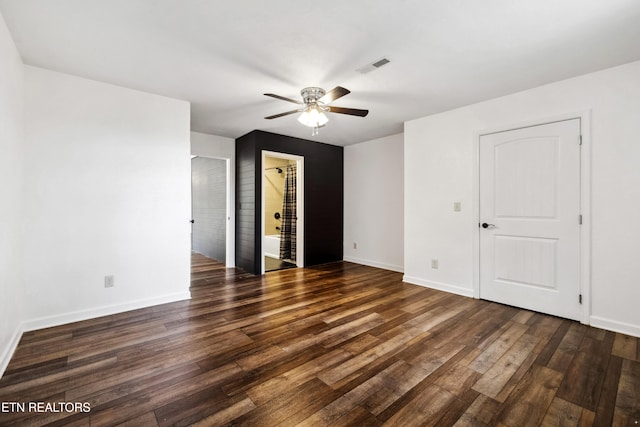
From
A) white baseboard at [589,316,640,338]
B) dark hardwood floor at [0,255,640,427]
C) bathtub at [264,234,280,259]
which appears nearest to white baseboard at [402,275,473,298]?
dark hardwood floor at [0,255,640,427]

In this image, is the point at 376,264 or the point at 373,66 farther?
the point at 376,264

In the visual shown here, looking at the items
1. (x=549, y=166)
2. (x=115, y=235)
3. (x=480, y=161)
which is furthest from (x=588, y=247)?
(x=115, y=235)

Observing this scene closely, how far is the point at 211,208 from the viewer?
640 centimetres

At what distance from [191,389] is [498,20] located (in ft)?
11.0

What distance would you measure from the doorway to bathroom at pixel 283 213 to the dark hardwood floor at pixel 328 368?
2.33 metres

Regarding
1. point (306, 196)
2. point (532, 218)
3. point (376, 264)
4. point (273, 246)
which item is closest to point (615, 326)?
point (532, 218)

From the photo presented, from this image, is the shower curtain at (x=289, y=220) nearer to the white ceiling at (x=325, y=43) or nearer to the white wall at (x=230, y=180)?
the white wall at (x=230, y=180)

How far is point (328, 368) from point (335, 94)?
238 cm

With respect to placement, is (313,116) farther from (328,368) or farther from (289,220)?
(289,220)

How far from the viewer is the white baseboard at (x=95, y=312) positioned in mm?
2678

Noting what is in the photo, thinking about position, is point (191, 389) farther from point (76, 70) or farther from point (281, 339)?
point (76, 70)

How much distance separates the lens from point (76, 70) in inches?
109

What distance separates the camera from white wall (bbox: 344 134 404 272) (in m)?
5.22

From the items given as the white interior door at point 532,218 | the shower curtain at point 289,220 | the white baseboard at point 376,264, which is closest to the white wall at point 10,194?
the shower curtain at point 289,220
